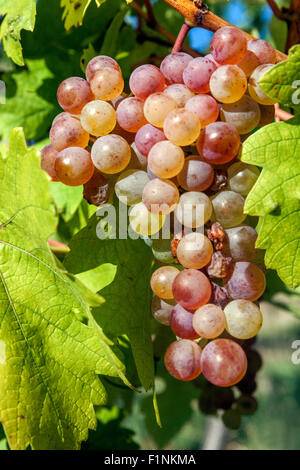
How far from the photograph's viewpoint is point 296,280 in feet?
2.26

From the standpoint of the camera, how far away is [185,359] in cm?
71

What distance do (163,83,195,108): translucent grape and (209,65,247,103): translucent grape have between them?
4cm

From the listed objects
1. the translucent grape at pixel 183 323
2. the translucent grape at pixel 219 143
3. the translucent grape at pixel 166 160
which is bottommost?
the translucent grape at pixel 183 323

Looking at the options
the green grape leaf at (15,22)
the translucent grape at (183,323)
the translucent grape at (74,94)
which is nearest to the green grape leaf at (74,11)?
the green grape leaf at (15,22)

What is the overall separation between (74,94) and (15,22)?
208mm

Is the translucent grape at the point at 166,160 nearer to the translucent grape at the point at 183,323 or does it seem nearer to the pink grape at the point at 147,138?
the pink grape at the point at 147,138

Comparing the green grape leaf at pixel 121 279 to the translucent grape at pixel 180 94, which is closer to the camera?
the translucent grape at pixel 180 94

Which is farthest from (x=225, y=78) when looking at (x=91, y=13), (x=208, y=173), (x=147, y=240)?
(x=91, y=13)

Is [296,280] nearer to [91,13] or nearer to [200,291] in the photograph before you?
[200,291]

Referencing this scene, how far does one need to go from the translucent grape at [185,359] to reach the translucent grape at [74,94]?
1.18 ft

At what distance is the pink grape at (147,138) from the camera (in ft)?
2.29

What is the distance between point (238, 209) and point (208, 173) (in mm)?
62

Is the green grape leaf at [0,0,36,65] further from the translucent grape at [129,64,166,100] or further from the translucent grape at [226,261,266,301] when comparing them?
the translucent grape at [226,261,266,301]
